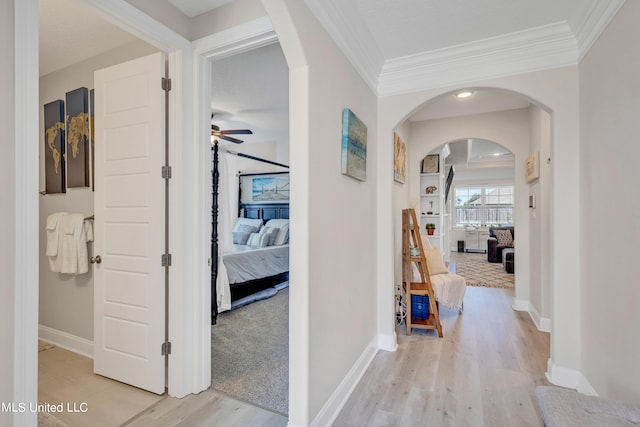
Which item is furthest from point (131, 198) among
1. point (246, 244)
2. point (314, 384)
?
point (246, 244)

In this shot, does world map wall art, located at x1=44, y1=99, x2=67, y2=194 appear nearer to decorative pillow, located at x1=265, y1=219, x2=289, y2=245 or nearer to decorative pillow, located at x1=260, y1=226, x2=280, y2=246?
decorative pillow, located at x1=260, y1=226, x2=280, y2=246

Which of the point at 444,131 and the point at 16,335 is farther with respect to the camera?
the point at 444,131

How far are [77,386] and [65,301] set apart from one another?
93cm

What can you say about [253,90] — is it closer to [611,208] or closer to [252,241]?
[252,241]

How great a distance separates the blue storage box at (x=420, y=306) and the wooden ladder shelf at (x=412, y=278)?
0.03 m

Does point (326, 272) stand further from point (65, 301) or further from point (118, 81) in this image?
point (65, 301)

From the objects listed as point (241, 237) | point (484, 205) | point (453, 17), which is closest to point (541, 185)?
point (453, 17)

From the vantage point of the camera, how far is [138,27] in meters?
1.83

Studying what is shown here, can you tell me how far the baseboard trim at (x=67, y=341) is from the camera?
8.76 ft

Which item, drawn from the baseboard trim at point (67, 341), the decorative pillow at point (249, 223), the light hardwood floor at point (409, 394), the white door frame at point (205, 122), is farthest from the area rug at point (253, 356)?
the decorative pillow at point (249, 223)

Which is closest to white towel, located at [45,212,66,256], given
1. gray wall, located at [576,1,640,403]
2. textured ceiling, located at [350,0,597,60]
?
textured ceiling, located at [350,0,597,60]

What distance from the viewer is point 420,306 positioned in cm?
336

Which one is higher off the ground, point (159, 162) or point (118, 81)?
point (118, 81)

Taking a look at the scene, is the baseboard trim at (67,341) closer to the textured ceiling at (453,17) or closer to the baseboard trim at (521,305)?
the textured ceiling at (453,17)
